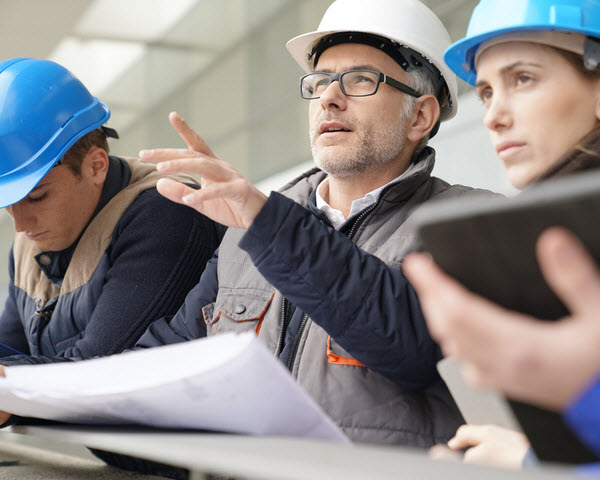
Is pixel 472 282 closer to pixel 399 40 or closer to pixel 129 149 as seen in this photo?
pixel 399 40

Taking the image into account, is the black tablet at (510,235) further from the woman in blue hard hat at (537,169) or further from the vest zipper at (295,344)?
the vest zipper at (295,344)

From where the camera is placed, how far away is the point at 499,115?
1.25 metres

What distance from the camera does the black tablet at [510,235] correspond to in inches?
17.5

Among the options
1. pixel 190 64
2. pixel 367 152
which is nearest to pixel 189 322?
pixel 367 152

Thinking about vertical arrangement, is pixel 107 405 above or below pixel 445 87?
below

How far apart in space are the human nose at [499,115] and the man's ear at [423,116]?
2.43 feet

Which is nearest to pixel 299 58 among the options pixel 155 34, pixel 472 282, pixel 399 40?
pixel 399 40

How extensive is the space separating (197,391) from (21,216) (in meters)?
1.67

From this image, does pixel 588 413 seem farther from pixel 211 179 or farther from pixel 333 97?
pixel 333 97

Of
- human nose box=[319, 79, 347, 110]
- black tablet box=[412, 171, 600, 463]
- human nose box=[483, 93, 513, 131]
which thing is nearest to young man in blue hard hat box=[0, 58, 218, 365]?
human nose box=[319, 79, 347, 110]

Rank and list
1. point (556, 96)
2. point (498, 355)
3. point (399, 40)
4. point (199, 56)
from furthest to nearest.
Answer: point (199, 56)
point (399, 40)
point (556, 96)
point (498, 355)

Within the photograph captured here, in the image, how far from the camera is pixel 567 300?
0.45 meters

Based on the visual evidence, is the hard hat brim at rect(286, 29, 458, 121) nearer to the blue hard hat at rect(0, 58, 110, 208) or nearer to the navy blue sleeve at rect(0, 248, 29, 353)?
the blue hard hat at rect(0, 58, 110, 208)

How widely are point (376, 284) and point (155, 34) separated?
24.5 feet
